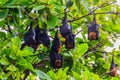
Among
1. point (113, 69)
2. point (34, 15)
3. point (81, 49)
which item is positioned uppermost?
point (34, 15)

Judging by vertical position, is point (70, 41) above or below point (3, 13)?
below

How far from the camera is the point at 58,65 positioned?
1.49m

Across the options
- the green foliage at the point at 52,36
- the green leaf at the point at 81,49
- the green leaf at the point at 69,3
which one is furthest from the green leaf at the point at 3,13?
the green leaf at the point at 81,49

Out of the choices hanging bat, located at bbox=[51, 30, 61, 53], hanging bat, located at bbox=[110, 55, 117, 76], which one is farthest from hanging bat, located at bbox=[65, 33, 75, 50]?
hanging bat, located at bbox=[110, 55, 117, 76]

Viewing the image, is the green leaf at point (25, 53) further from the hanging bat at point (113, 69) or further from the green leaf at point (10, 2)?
→ the hanging bat at point (113, 69)

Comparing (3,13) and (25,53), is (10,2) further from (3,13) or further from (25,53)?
(25,53)

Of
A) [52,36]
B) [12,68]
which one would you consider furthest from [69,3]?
[52,36]

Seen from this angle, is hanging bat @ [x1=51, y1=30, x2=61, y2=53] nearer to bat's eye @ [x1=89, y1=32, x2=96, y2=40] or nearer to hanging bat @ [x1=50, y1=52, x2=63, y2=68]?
hanging bat @ [x1=50, y1=52, x2=63, y2=68]

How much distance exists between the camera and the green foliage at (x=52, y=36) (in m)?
1.29

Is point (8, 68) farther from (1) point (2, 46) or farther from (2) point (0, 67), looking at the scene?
(1) point (2, 46)

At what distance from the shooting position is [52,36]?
5.75 feet

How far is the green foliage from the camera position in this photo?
1.29 meters

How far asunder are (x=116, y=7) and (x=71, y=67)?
34 cm

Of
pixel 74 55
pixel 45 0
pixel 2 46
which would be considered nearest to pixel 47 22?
pixel 45 0
